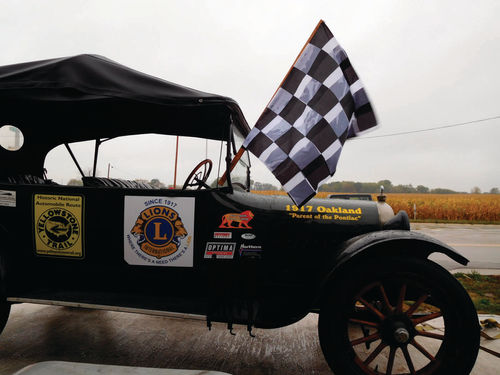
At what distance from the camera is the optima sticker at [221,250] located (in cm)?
223

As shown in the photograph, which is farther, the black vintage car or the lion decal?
the lion decal

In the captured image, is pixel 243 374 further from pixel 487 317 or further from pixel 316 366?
pixel 487 317

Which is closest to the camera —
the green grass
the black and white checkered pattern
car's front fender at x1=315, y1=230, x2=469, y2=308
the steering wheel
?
car's front fender at x1=315, y1=230, x2=469, y2=308

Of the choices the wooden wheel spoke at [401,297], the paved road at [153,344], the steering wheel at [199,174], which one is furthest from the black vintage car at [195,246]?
the paved road at [153,344]

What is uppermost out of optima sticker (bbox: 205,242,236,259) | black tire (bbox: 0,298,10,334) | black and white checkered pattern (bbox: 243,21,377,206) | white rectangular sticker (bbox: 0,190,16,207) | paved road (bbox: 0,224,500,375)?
black and white checkered pattern (bbox: 243,21,377,206)

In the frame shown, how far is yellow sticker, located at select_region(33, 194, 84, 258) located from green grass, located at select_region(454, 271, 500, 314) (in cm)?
395

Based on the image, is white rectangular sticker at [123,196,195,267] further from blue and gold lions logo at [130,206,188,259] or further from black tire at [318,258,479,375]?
black tire at [318,258,479,375]

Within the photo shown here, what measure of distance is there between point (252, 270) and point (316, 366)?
34.6 inches

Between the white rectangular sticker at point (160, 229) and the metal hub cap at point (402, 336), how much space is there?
4.60 feet

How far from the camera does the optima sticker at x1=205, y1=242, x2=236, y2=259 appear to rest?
7.33ft

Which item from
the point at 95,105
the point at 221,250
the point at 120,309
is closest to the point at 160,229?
the point at 221,250

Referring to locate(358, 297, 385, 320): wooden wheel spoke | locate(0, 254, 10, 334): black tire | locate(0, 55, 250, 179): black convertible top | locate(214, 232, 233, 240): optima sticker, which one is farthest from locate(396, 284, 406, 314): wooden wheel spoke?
locate(0, 254, 10, 334): black tire

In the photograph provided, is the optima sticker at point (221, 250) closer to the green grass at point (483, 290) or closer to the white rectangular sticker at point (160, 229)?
the white rectangular sticker at point (160, 229)

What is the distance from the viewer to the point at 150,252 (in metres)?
2.30
